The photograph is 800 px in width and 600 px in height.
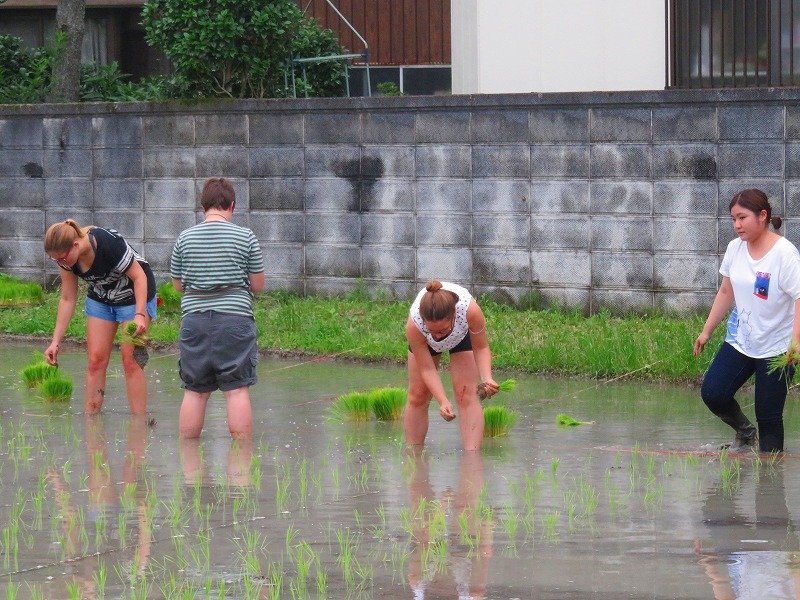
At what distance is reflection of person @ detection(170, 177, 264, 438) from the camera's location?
26.3 feet

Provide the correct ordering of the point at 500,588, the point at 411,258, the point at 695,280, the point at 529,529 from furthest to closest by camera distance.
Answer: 1. the point at 411,258
2. the point at 695,280
3. the point at 529,529
4. the point at 500,588

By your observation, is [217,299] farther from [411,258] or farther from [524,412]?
[411,258]

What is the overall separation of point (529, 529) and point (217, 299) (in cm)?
276

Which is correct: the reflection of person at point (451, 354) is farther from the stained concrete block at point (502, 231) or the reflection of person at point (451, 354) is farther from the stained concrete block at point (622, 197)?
the stained concrete block at point (502, 231)

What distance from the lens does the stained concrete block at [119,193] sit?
550 inches

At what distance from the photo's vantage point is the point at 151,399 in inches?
391

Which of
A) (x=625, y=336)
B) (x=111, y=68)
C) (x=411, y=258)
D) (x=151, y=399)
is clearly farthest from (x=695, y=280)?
(x=111, y=68)

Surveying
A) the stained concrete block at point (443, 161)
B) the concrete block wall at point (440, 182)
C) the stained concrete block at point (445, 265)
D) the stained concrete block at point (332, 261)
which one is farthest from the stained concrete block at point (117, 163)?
the stained concrete block at point (445, 265)

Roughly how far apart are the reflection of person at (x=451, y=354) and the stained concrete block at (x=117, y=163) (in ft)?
22.1

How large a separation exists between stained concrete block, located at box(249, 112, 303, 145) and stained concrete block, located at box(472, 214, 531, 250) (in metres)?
1.98

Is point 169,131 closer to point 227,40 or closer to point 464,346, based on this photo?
point 227,40

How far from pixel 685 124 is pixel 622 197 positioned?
0.80 m

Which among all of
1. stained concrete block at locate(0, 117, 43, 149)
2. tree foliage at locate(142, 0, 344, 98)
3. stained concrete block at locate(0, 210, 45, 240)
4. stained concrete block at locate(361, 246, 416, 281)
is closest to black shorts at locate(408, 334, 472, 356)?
stained concrete block at locate(361, 246, 416, 281)

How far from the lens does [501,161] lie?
40.7ft
